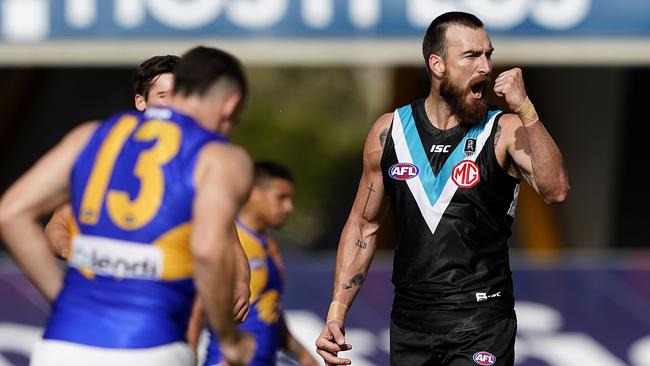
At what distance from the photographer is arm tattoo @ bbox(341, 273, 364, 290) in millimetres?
7266

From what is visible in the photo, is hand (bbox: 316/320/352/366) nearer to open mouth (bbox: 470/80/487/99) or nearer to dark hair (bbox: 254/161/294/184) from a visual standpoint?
open mouth (bbox: 470/80/487/99)

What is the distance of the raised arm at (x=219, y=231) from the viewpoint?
4895 mm

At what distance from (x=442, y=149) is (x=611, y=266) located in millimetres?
4629

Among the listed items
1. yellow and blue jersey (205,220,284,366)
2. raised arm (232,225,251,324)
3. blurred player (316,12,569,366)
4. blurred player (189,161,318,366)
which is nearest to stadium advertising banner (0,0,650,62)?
blurred player (189,161,318,366)

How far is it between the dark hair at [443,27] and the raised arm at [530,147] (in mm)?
478

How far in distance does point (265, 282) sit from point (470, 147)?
235cm

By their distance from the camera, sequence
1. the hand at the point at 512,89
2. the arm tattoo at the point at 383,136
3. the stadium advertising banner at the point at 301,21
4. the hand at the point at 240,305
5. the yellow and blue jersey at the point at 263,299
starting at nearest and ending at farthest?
the hand at the point at 240,305
the hand at the point at 512,89
the arm tattoo at the point at 383,136
the yellow and blue jersey at the point at 263,299
the stadium advertising banner at the point at 301,21

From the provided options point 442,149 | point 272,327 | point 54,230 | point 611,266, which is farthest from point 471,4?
point 54,230

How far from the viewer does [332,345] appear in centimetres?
698

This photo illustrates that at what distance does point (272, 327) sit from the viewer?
886cm

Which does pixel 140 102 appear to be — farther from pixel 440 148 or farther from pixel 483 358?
pixel 483 358

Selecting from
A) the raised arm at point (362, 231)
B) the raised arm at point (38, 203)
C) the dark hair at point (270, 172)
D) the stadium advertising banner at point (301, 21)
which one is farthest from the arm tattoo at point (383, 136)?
the stadium advertising banner at point (301, 21)

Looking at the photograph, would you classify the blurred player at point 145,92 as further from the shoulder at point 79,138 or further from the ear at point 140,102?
the shoulder at point 79,138

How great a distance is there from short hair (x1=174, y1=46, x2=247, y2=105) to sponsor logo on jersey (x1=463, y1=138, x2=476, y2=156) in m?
1.96
